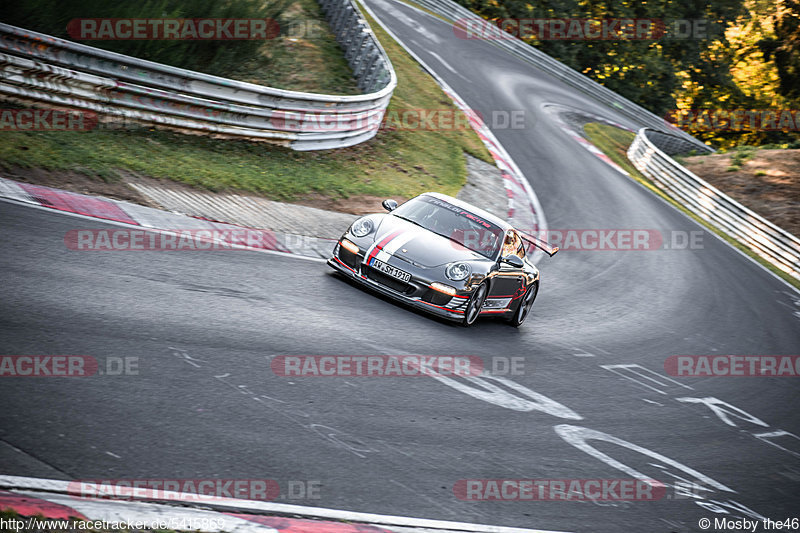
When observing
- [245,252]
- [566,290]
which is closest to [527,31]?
[566,290]

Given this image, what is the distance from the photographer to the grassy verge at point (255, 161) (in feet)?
36.0

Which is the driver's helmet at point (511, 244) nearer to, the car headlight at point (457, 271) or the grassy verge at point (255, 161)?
the car headlight at point (457, 271)

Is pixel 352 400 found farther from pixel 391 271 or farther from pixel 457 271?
pixel 457 271

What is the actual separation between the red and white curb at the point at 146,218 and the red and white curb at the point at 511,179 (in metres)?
6.67

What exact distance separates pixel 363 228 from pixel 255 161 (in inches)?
192

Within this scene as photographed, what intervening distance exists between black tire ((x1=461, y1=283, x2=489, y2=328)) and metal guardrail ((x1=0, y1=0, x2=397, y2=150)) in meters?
6.46

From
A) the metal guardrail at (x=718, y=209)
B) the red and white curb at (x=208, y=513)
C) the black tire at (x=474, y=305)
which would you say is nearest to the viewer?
the red and white curb at (x=208, y=513)

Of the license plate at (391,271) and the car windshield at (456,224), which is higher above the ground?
the car windshield at (456,224)
